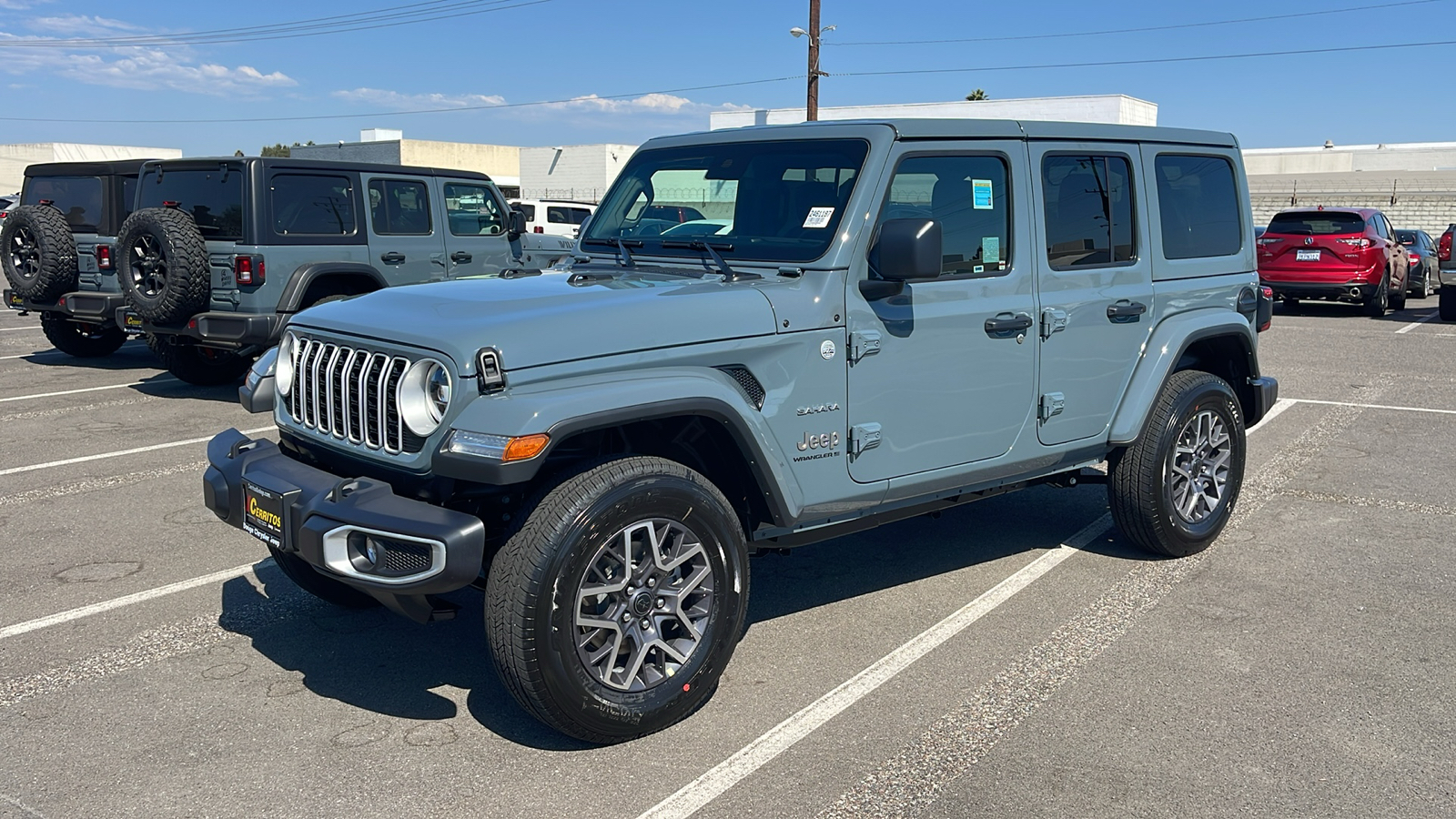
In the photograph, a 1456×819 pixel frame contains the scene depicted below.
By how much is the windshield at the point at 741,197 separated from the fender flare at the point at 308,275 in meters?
5.24

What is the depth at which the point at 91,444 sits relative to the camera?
27.6 feet

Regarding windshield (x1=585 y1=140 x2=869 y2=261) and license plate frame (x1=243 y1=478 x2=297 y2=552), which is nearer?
license plate frame (x1=243 y1=478 x2=297 y2=552)

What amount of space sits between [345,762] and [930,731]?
Answer: 1.87 m

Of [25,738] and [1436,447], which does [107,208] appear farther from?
[1436,447]

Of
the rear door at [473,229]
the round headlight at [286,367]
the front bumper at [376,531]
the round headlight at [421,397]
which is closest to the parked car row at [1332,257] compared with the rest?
the rear door at [473,229]

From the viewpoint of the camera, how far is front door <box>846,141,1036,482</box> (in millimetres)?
4387

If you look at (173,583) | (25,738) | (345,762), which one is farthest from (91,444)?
(345,762)

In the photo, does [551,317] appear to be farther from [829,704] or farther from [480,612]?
[480,612]

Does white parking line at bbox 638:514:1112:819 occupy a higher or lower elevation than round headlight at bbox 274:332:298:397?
lower

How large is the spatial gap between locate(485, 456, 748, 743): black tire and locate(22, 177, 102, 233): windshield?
34.4 feet

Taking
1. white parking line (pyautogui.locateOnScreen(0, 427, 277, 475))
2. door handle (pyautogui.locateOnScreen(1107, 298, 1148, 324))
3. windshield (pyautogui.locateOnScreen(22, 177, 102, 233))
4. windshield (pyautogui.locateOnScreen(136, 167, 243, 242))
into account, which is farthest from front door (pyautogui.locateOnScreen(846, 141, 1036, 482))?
windshield (pyautogui.locateOnScreen(22, 177, 102, 233))

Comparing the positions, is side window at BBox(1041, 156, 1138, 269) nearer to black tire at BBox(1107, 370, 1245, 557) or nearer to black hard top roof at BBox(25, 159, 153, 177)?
black tire at BBox(1107, 370, 1245, 557)

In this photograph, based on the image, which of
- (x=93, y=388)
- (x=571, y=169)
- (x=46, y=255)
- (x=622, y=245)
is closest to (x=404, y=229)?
(x=93, y=388)

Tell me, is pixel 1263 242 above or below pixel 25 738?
above
